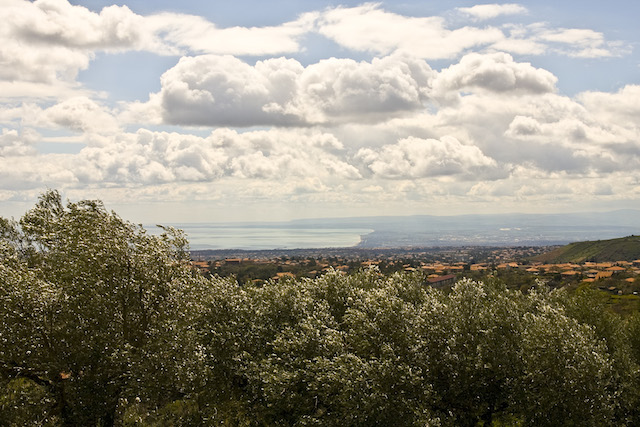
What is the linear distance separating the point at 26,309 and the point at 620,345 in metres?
50.6

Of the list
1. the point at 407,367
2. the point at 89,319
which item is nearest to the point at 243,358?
the point at 89,319

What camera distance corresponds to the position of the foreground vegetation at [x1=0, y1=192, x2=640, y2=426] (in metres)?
32.3

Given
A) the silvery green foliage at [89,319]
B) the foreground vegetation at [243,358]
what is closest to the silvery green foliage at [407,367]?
the foreground vegetation at [243,358]

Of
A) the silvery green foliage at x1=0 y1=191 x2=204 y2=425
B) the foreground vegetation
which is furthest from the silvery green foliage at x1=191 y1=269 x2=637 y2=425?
the silvery green foliage at x1=0 y1=191 x2=204 y2=425

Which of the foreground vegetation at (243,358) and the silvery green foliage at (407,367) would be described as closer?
the silvery green foliage at (407,367)

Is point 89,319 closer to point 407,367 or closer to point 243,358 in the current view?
point 243,358

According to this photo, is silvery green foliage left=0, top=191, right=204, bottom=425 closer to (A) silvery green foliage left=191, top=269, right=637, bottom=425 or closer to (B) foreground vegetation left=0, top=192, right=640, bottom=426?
(B) foreground vegetation left=0, top=192, right=640, bottom=426

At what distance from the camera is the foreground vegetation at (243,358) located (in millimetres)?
32312

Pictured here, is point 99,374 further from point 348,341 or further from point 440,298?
point 440,298

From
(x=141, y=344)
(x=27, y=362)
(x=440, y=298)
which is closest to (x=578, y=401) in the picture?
(x=440, y=298)

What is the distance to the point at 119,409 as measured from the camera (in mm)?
34094

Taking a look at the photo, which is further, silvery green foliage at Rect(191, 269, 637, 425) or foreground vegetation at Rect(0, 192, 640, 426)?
foreground vegetation at Rect(0, 192, 640, 426)

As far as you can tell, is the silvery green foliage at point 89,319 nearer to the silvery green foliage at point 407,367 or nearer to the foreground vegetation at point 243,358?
the foreground vegetation at point 243,358

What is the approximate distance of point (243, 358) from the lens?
3606 centimetres
